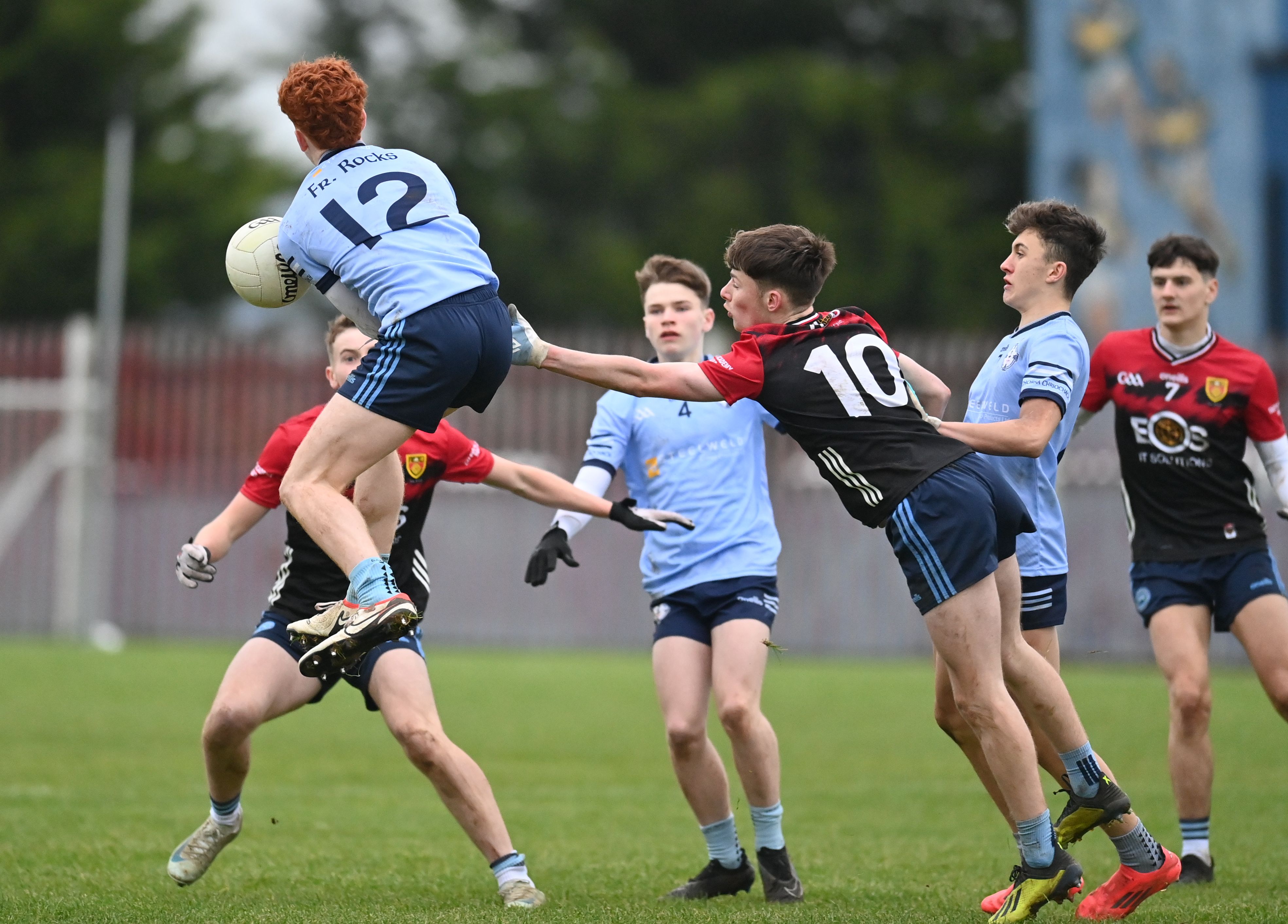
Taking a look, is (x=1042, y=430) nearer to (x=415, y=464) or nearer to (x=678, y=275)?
(x=678, y=275)

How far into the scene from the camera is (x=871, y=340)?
16.8ft

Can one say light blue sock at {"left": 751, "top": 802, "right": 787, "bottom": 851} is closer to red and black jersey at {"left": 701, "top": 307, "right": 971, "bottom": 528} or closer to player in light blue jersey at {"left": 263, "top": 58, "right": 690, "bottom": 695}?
red and black jersey at {"left": 701, "top": 307, "right": 971, "bottom": 528}

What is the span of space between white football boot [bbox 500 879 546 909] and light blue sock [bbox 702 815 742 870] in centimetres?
83

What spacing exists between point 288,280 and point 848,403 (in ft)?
6.31

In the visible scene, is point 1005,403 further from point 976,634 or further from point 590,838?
point 590,838

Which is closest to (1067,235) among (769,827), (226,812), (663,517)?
(663,517)

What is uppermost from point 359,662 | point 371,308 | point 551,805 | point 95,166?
point 95,166

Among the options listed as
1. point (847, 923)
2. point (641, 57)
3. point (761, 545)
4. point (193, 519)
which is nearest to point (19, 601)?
point (193, 519)

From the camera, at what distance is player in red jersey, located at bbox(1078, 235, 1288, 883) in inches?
255

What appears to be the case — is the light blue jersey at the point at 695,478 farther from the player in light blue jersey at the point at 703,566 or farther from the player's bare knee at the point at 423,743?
the player's bare knee at the point at 423,743

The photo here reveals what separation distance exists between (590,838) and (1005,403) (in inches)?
119

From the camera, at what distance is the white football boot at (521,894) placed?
5.45m

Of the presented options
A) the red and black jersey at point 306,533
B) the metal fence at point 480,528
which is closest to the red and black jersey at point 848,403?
the red and black jersey at point 306,533

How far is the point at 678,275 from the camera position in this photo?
6594 millimetres
